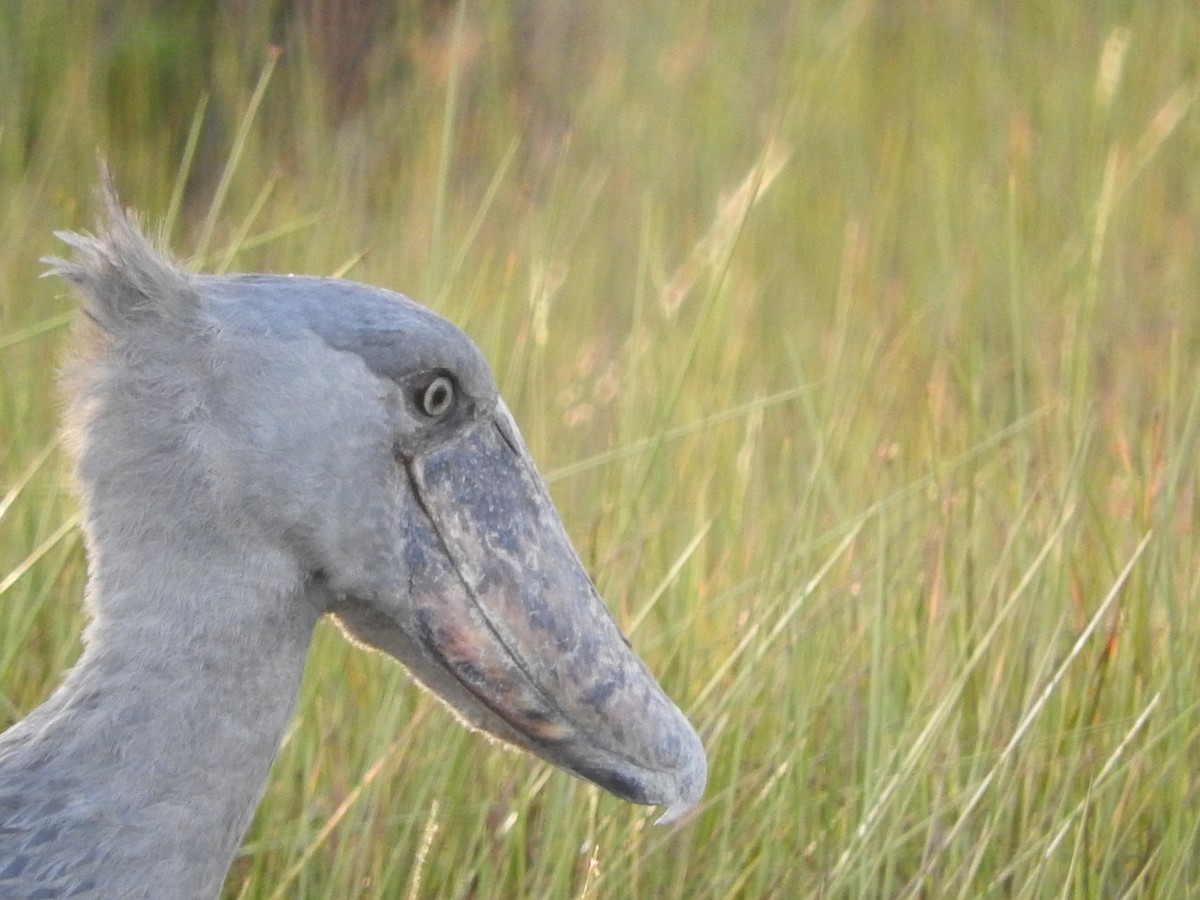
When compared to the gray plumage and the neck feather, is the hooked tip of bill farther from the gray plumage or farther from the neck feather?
the neck feather

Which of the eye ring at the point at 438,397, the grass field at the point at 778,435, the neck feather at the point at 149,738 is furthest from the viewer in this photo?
the grass field at the point at 778,435

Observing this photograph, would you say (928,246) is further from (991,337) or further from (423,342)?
(423,342)

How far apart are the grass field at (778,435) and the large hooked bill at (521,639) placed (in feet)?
0.84

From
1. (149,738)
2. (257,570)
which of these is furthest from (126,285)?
(149,738)

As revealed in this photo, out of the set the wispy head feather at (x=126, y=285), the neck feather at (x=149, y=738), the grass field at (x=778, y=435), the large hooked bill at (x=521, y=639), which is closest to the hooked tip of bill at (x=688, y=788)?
the large hooked bill at (x=521, y=639)

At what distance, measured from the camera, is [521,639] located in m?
1.96

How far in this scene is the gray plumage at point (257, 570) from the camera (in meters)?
1.77

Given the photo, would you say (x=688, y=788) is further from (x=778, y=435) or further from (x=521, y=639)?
(x=778, y=435)

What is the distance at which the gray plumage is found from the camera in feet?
5.80

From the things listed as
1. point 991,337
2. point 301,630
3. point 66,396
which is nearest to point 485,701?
point 301,630

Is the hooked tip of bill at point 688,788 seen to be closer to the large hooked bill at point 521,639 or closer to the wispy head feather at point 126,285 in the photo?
the large hooked bill at point 521,639

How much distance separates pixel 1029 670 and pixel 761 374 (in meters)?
1.98

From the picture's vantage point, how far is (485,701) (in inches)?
77.5

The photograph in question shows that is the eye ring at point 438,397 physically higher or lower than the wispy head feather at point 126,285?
lower
